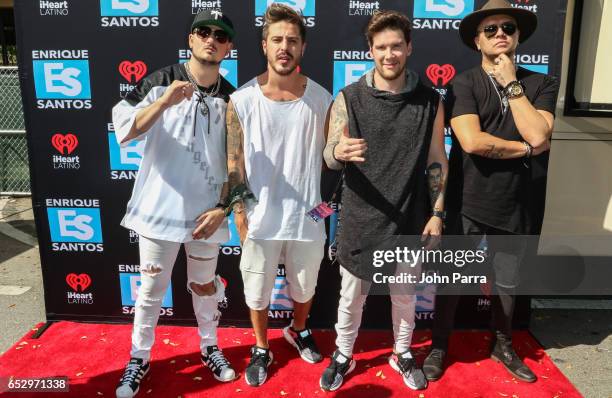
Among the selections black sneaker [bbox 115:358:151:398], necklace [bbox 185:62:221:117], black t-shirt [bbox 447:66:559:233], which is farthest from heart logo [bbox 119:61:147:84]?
black t-shirt [bbox 447:66:559:233]

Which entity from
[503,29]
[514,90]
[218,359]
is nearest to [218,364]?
[218,359]

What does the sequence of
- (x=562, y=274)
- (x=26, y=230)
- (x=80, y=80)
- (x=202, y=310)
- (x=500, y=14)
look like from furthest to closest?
1. (x=26, y=230)
2. (x=562, y=274)
3. (x=80, y=80)
4. (x=202, y=310)
5. (x=500, y=14)

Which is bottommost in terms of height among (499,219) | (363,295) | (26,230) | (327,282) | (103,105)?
(26,230)

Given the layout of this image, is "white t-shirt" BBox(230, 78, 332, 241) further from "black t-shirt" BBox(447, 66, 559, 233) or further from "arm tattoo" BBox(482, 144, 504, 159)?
"arm tattoo" BBox(482, 144, 504, 159)

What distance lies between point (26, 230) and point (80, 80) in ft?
13.6

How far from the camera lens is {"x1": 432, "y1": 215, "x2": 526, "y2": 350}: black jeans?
128 inches

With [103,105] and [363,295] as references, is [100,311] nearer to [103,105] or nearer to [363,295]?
[103,105]

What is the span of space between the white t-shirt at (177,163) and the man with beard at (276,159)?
0.41 feet

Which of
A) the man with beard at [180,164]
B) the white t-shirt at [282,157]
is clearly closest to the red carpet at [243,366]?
the man with beard at [180,164]

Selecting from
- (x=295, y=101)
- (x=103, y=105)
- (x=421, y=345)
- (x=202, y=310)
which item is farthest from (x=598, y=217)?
(x=103, y=105)

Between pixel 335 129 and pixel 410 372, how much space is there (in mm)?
1835

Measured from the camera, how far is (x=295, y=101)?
3.07 m

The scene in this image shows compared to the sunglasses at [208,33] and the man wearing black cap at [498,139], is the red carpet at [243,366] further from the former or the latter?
the sunglasses at [208,33]

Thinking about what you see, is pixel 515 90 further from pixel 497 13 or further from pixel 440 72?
pixel 440 72
